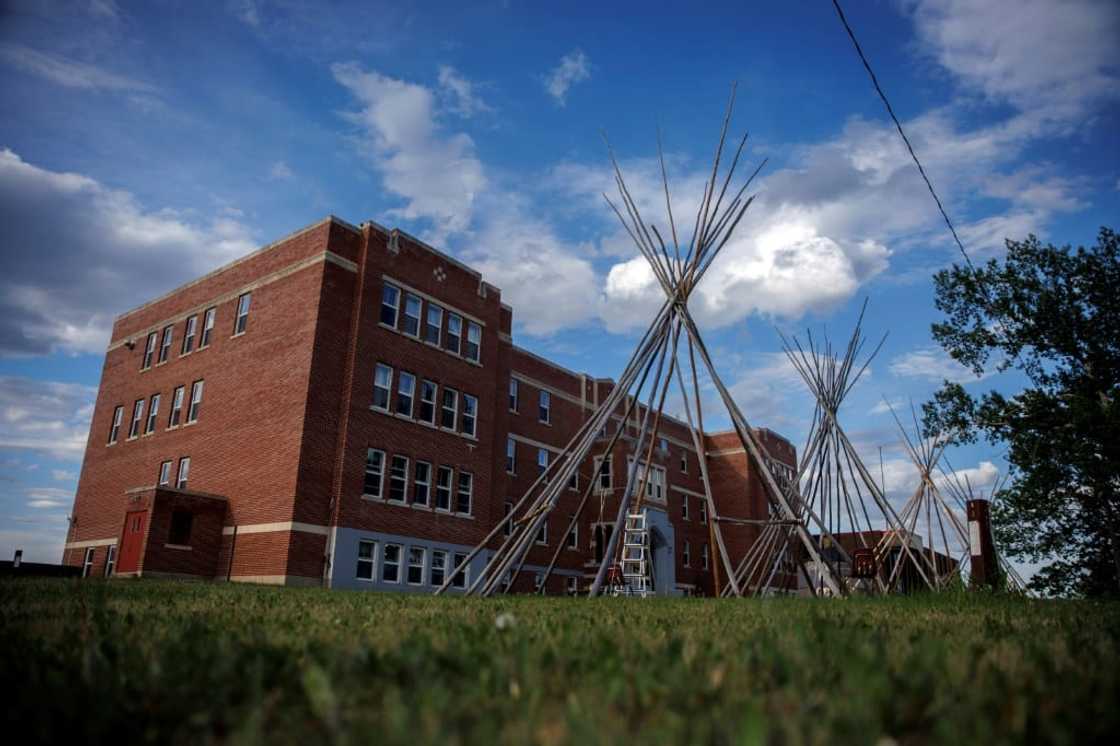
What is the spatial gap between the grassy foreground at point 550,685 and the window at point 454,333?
25484 mm

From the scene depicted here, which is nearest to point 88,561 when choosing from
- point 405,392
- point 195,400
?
point 195,400

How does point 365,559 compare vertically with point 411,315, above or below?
below

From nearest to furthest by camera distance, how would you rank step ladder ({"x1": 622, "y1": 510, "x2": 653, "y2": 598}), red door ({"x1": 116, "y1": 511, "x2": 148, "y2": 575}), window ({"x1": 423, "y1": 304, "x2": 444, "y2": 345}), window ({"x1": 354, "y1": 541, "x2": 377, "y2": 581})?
step ladder ({"x1": 622, "y1": 510, "x2": 653, "y2": 598}), red door ({"x1": 116, "y1": 511, "x2": 148, "y2": 575}), window ({"x1": 354, "y1": 541, "x2": 377, "y2": 581}), window ({"x1": 423, "y1": 304, "x2": 444, "y2": 345})

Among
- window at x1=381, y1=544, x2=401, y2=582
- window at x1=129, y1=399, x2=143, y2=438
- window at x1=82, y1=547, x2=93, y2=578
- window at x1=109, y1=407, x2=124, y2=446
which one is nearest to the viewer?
window at x1=381, y1=544, x2=401, y2=582

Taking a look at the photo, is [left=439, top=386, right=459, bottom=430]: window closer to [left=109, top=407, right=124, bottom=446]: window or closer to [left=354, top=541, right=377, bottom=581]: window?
[left=354, top=541, right=377, bottom=581]: window

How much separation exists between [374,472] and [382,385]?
3.13m

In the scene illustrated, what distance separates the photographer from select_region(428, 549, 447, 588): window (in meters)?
27.2

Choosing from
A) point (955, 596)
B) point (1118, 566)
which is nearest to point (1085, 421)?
point (1118, 566)

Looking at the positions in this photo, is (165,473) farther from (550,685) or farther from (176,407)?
(550,685)

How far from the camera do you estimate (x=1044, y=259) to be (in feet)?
79.8

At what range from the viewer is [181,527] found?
24.8 m

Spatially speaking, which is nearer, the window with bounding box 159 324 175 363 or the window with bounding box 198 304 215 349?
the window with bounding box 198 304 215 349

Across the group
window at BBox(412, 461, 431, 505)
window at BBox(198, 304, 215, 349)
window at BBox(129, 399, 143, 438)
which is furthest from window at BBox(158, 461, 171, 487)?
window at BBox(412, 461, 431, 505)

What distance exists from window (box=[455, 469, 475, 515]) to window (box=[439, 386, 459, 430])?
1.88 m
